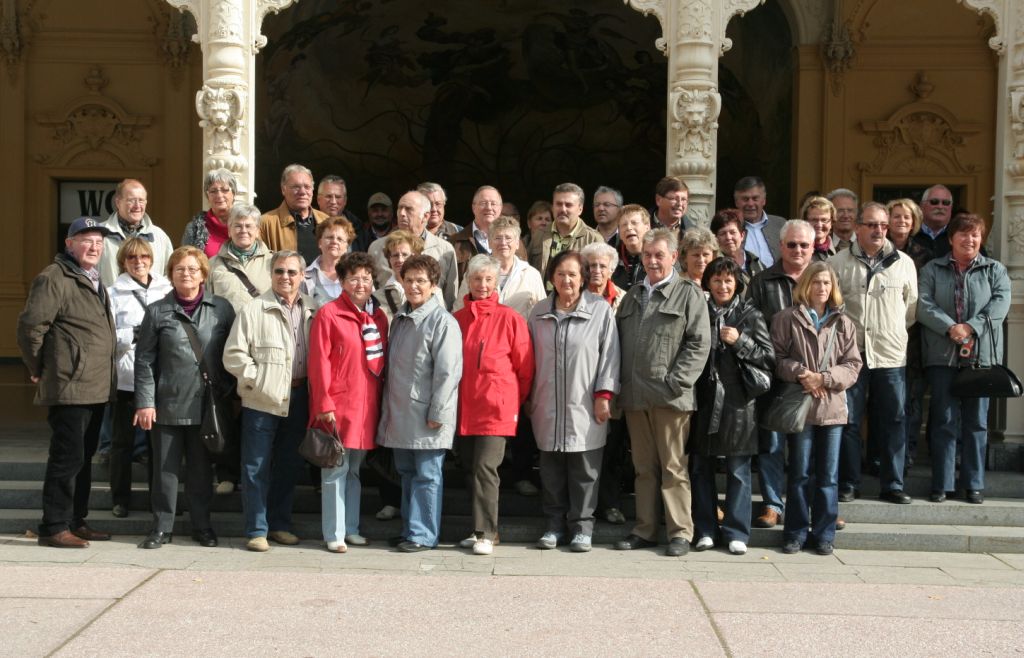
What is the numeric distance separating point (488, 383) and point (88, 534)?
2.66 meters

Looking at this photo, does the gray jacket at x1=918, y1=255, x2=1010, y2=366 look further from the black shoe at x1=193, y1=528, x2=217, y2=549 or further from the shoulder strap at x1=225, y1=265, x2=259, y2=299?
the black shoe at x1=193, y1=528, x2=217, y2=549

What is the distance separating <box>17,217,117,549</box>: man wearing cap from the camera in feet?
24.8

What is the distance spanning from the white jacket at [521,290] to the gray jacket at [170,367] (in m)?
1.67

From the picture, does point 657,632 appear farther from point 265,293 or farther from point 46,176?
point 46,176

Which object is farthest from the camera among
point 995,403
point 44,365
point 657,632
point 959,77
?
point 959,77

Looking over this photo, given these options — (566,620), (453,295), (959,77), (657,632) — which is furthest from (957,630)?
(959,77)

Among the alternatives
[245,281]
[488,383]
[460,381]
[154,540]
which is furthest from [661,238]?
[154,540]

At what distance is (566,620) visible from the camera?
6.05 m

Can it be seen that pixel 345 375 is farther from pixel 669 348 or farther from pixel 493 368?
pixel 669 348

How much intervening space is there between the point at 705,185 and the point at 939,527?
3125 mm

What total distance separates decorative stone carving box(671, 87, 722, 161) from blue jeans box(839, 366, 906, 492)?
2.35 m

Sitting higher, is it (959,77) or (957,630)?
(959,77)

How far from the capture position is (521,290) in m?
8.25

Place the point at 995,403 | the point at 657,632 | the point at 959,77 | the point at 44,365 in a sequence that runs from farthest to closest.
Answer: the point at 959,77
the point at 995,403
the point at 44,365
the point at 657,632
